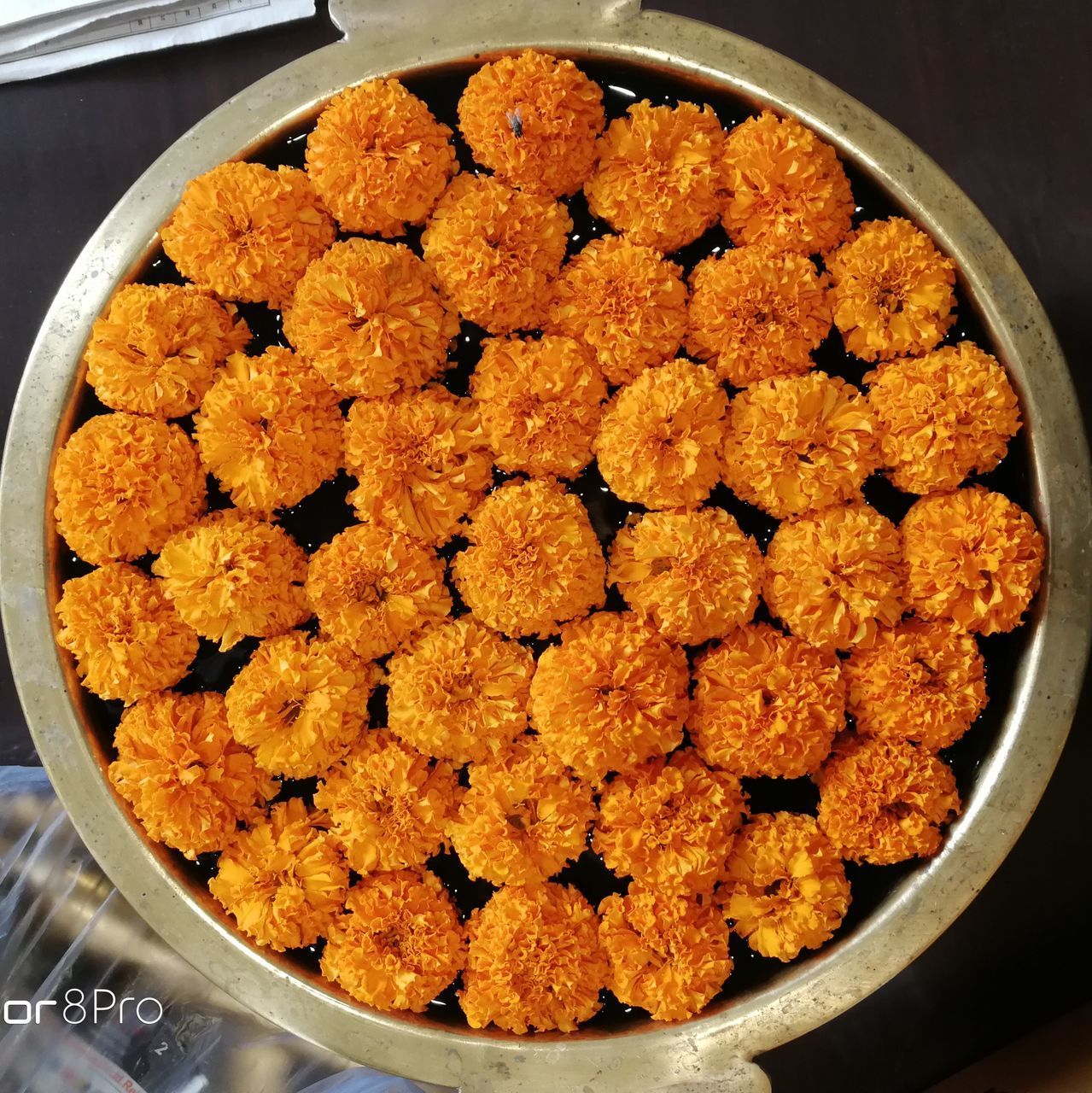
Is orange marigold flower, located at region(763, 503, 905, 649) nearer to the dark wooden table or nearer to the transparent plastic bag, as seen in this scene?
the dark wooden table

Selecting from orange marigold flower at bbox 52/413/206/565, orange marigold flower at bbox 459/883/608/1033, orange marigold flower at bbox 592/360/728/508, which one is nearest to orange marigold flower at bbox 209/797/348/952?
orange marigold flower at bbox 459/883/608/1033

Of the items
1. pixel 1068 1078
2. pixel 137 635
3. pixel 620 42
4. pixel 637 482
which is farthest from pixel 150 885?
pixel 1068 1078

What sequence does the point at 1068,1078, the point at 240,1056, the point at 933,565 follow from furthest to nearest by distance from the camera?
1. the point at 240,1056
2. the point at 1068,1078
3. the point at 933,565

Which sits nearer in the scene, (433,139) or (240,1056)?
(433,139)

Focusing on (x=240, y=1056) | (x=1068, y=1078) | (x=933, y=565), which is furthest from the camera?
(x=240, y=1056)

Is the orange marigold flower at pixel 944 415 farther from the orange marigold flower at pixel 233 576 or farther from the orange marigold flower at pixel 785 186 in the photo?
the orange marigold flower at pixel 233 576

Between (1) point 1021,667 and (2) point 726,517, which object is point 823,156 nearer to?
(2) point 726,517

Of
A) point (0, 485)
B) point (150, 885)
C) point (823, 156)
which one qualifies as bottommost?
point (150, 885)

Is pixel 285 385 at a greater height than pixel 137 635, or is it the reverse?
pixel 285 385
